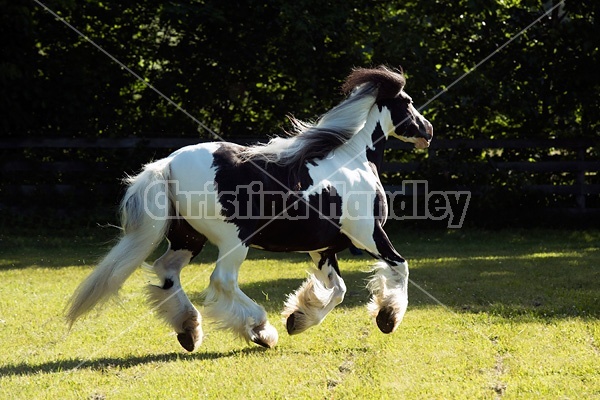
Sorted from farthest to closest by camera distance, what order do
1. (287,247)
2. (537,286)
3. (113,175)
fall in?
(113,175) → (537,286) → (287,247)

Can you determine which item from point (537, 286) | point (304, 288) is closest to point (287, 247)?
point (304, 288)

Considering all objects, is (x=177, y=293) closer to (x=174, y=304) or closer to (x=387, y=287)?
(x=174, y=304)

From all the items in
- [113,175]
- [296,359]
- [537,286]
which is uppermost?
[296,359]

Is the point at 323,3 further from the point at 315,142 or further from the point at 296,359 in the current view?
the point at 296,359

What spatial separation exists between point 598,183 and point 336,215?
398 inches

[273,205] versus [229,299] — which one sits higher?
[273,205]

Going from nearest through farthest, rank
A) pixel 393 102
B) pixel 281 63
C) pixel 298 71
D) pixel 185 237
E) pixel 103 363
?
pixel 103 363 < pixel 185 237 < pixel 393 102 < pixel 298 71 < pixel 281 63

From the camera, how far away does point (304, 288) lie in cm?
650

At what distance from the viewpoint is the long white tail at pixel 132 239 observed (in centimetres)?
557

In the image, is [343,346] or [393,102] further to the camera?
[393,102]

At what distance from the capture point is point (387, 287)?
636 cm

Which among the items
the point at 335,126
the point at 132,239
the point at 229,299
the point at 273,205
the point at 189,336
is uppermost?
the point at 335,126

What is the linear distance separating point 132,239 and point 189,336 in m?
0.88

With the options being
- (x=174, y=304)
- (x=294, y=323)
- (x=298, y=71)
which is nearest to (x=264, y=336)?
(x=294, y=323)
